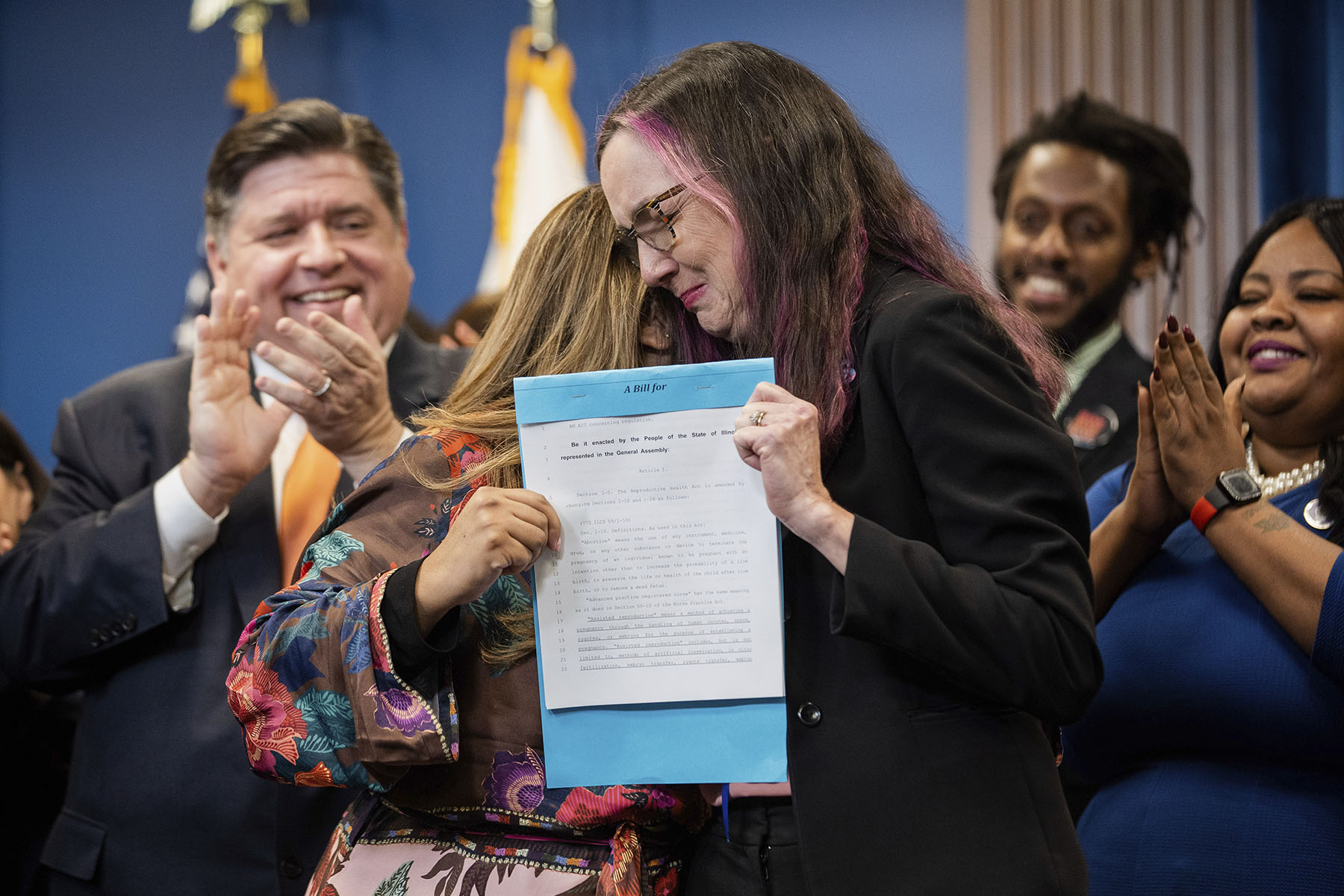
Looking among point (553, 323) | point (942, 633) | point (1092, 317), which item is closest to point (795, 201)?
point (553, 323)

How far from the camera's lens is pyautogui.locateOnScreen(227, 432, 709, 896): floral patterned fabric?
4.82ft

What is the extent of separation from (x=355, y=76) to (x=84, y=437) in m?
3.14

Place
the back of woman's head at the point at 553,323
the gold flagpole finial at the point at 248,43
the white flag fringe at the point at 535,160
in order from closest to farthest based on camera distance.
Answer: the back of woman's head at the point at 553,323 < the white flag fringe at the point at 535,160 < the gold flagpole finial at the point at 248,43

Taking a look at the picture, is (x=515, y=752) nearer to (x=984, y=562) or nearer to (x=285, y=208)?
(x=984, y=562)

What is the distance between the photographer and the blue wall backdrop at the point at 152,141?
511 centimetres

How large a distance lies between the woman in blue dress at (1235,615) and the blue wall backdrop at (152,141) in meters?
3.52

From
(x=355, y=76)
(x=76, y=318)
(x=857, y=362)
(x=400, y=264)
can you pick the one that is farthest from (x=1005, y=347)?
(x=76, y=318)

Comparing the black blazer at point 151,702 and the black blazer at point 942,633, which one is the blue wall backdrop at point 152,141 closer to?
the black blazer at point 151,702

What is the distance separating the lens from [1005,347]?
1.37 meters

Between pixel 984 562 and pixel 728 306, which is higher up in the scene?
pixel 728 306

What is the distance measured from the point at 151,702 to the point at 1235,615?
1861mm

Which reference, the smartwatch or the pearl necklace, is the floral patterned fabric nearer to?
the smartwatch

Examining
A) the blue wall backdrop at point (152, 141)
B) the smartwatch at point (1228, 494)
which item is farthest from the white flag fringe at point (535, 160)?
the smartwatch at point (1228, 494)

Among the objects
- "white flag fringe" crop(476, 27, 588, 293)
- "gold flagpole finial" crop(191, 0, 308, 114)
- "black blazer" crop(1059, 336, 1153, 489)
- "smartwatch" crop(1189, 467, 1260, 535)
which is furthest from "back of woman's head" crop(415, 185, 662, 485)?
"gold flagpole finial" crop(191, 0, 308, 114)
